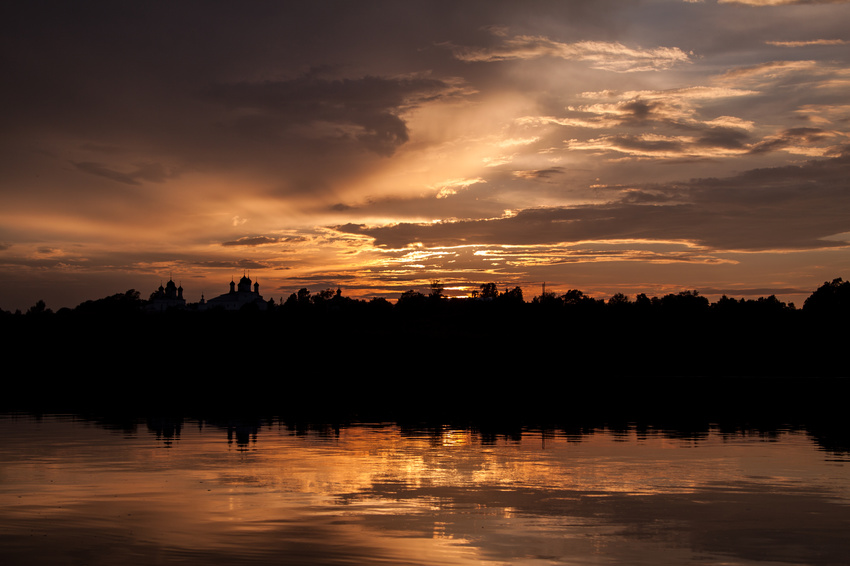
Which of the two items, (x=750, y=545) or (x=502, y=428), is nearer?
(x=750, y=545)

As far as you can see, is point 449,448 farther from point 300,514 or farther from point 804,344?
point 804,344

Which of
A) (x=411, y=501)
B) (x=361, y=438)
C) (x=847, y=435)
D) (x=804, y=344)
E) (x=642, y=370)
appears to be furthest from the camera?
(x=804, y=344)

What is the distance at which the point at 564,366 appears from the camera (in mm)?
167875

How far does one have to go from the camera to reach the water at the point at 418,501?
18281 millimetres

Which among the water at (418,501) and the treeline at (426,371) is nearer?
the water at (418,501)

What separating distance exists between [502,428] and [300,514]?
86.6 ft

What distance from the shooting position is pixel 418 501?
78.8 ft

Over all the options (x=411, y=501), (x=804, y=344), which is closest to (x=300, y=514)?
(x=411, y=501)

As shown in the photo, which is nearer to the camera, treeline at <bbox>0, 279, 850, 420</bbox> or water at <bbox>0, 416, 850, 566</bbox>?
water at <bbox>0, 416, 850, 566</bbox>

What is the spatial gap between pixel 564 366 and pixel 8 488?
14905 cm

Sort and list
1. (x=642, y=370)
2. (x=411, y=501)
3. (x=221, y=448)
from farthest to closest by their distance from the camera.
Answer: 1. (x=642, y=370)
2. (x=221, y=448)
3. (x=411, y=501)

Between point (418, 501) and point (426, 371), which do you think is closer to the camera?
point (418, 501)

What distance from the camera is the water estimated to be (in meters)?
18.3

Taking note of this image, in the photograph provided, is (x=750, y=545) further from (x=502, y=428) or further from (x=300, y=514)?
(x=502, y=428)
